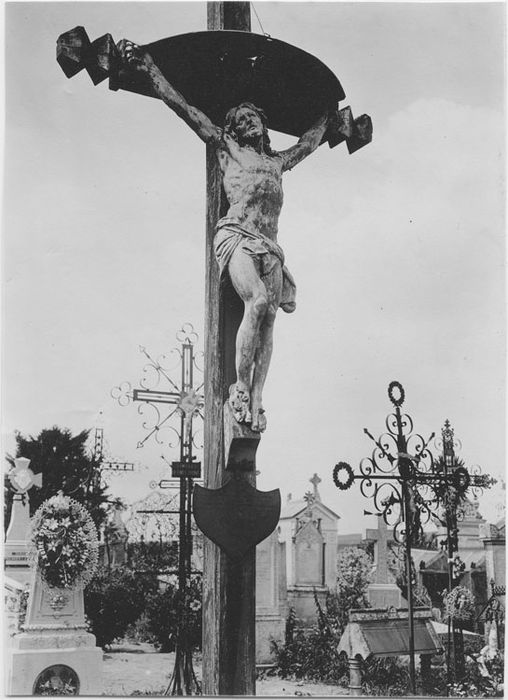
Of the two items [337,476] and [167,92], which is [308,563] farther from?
[167,92]

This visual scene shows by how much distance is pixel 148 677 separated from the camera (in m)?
8.22

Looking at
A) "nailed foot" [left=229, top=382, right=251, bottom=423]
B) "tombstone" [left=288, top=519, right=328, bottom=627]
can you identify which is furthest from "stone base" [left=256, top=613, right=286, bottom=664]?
"nailed foot" [left=229, top=382, right=251, bottom=423]

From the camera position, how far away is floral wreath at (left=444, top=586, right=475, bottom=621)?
7711 mm

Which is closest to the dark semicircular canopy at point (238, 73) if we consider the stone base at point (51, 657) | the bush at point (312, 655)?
the stone base at point (51, 657)

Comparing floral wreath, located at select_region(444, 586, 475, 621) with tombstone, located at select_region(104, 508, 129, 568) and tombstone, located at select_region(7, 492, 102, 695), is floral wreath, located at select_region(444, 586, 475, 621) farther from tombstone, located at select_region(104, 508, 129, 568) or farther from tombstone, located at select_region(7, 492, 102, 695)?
tombstone, located at select_region(104, 508, 129, 568)

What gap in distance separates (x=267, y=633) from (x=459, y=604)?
3.07m

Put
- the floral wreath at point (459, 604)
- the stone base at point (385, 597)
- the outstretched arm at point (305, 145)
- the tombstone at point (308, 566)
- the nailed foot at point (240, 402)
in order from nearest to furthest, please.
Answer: the nailed foot at point (240, 402)
the outstretched arm at point (305, 145)
the floral wreath at point (459, 604)
the stone base at point (385, 597)
the tombstone at point (308, 566)

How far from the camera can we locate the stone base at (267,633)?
987cm

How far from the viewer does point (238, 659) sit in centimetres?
325

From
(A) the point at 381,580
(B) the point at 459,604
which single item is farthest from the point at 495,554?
(B) the point at 459,604

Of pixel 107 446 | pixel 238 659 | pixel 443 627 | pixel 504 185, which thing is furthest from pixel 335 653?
pixel 238 659

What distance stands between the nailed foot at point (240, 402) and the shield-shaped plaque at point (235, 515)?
265mm

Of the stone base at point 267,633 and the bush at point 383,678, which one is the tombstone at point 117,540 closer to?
the stone base at point 267,633

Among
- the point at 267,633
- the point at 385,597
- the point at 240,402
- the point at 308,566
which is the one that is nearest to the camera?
the point at 240,402
